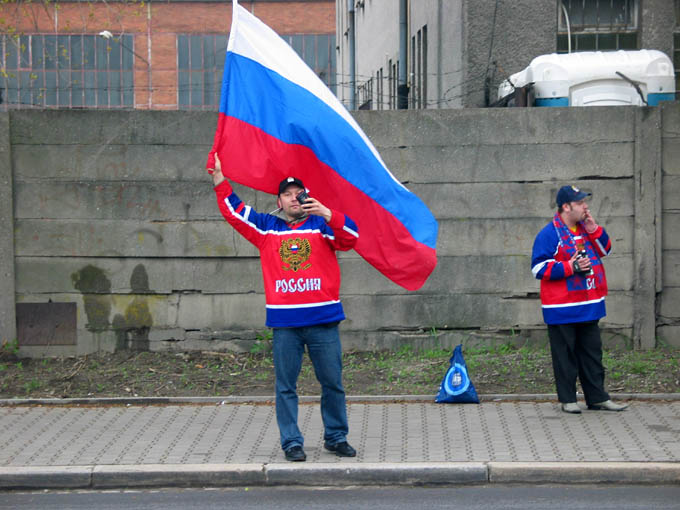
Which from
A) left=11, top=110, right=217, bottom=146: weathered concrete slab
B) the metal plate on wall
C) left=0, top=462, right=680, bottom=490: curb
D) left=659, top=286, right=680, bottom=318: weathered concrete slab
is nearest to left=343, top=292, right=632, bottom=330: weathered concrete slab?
left=659, top=286, right=680, bottom=318: weathered concrete slab

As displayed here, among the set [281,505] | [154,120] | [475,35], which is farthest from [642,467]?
[475,35]

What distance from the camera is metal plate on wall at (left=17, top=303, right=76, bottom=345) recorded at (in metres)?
9.87

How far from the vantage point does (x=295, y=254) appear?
22.2ft

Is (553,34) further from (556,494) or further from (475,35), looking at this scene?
(556,494)

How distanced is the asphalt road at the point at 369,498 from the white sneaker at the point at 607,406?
1744 mm

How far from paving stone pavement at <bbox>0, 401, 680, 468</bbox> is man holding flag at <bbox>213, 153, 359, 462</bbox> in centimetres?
32

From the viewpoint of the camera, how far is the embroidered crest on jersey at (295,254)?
6754 millimetres

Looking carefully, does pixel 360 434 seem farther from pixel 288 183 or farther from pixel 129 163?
pixel 129 163

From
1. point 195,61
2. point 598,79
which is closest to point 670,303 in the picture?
point 598,79

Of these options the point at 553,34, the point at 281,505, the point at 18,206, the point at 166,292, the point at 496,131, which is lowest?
the point at 281,505

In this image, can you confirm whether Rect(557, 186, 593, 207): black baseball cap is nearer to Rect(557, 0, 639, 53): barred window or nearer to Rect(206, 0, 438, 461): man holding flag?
Rect(206, 0, 438, 461): man holding flag

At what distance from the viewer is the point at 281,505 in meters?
6.12

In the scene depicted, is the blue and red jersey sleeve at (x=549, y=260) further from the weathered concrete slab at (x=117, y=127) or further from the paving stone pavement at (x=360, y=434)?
the weathered concrete slab at (x=117, y=127)

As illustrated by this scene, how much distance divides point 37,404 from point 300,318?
322 centimetres
